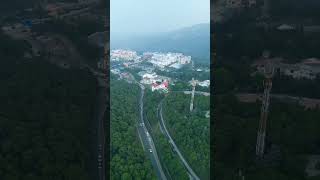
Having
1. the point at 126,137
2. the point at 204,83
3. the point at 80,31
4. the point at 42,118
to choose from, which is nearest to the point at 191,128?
the point at 126,137

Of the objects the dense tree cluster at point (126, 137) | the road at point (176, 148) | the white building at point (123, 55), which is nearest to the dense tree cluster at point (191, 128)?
the road at point (176, 148)

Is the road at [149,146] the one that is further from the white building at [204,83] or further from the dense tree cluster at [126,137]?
the white building at [204,83]

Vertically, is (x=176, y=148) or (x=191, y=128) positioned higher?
(x=191, y=128)

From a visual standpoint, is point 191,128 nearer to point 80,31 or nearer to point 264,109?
Result: point 264,109

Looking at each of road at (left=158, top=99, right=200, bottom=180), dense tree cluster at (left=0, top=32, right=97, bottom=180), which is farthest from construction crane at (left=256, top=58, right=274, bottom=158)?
dense tree cluster at (left=0, top=32, right=97, bottom=180)

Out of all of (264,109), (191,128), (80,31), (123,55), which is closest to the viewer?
(264,109)

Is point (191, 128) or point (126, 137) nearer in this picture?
point (126, 137)

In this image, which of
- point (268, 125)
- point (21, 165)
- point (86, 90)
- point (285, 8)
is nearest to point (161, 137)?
point (86, 90)

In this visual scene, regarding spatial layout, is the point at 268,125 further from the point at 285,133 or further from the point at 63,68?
the point at 63,68
